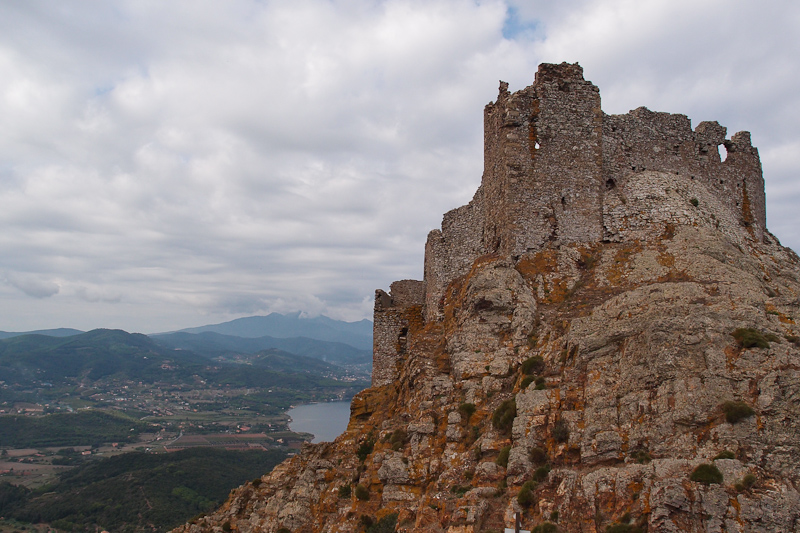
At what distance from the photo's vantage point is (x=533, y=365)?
543 inches

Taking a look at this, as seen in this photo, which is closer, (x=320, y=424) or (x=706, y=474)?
(x=706, y=474)

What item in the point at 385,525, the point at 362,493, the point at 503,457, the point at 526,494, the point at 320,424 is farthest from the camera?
the point at 320,424

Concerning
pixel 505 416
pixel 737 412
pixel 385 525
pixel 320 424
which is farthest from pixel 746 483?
pixel 320 424

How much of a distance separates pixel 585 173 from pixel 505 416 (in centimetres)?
1003

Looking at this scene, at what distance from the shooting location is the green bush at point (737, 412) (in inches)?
380

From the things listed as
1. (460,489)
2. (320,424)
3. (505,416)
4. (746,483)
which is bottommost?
(320,424)

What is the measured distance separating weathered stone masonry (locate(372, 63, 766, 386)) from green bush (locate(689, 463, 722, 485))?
32.7ft

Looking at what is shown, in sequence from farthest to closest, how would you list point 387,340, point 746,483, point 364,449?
point 387,340
point 364,449
point 746,483

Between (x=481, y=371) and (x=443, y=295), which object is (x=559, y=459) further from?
(x=443, y=295)

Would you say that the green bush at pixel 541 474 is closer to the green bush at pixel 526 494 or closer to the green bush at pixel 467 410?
the green bush at pixel 526 494

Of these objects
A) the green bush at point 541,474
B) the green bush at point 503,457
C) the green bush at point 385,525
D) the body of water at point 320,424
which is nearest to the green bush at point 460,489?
the green bush at point 503,457

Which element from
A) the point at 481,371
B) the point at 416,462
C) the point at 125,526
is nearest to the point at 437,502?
the point at 416,462

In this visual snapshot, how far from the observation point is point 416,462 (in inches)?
555

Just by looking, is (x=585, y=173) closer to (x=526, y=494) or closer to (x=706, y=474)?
(x=526, y=494)
